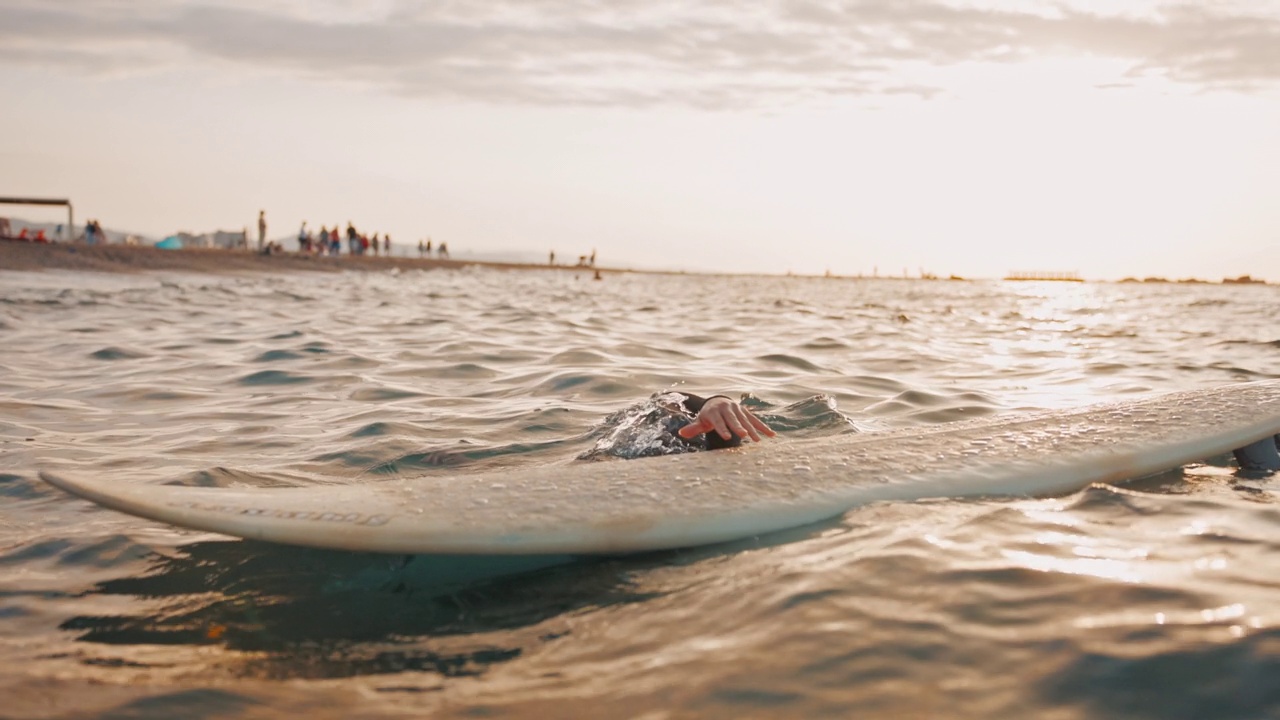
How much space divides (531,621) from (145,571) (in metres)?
1.43

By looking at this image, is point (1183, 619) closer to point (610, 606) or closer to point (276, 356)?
point (610, 606)

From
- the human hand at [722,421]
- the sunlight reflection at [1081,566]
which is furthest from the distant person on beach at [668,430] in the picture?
the sunlight reflection at [1081,566]

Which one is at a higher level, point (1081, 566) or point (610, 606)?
point (1081, 566)

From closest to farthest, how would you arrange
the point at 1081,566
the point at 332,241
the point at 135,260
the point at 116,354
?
the point at 1081,566 → the point at 116,354 → the point at 135,260 → the point at 332,241

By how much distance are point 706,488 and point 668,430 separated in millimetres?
1510

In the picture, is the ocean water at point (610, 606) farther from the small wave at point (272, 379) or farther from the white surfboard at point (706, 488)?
the small wave at point (272, 379)

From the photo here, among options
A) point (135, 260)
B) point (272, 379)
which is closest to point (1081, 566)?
point (272, 379)

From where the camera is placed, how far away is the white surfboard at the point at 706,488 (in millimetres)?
2684

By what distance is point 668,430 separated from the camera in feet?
15.6

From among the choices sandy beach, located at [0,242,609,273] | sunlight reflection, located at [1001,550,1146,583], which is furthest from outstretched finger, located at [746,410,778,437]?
sandy beach, located at [0,242,609,273]

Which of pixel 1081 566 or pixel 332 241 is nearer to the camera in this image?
pixel 1081 566

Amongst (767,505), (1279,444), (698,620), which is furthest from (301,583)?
(1279,444)

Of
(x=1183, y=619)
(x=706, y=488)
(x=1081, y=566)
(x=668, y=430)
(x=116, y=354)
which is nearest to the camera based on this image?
(x=1183, y=619)

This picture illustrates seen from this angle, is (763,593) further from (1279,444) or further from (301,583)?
(1279,444)
